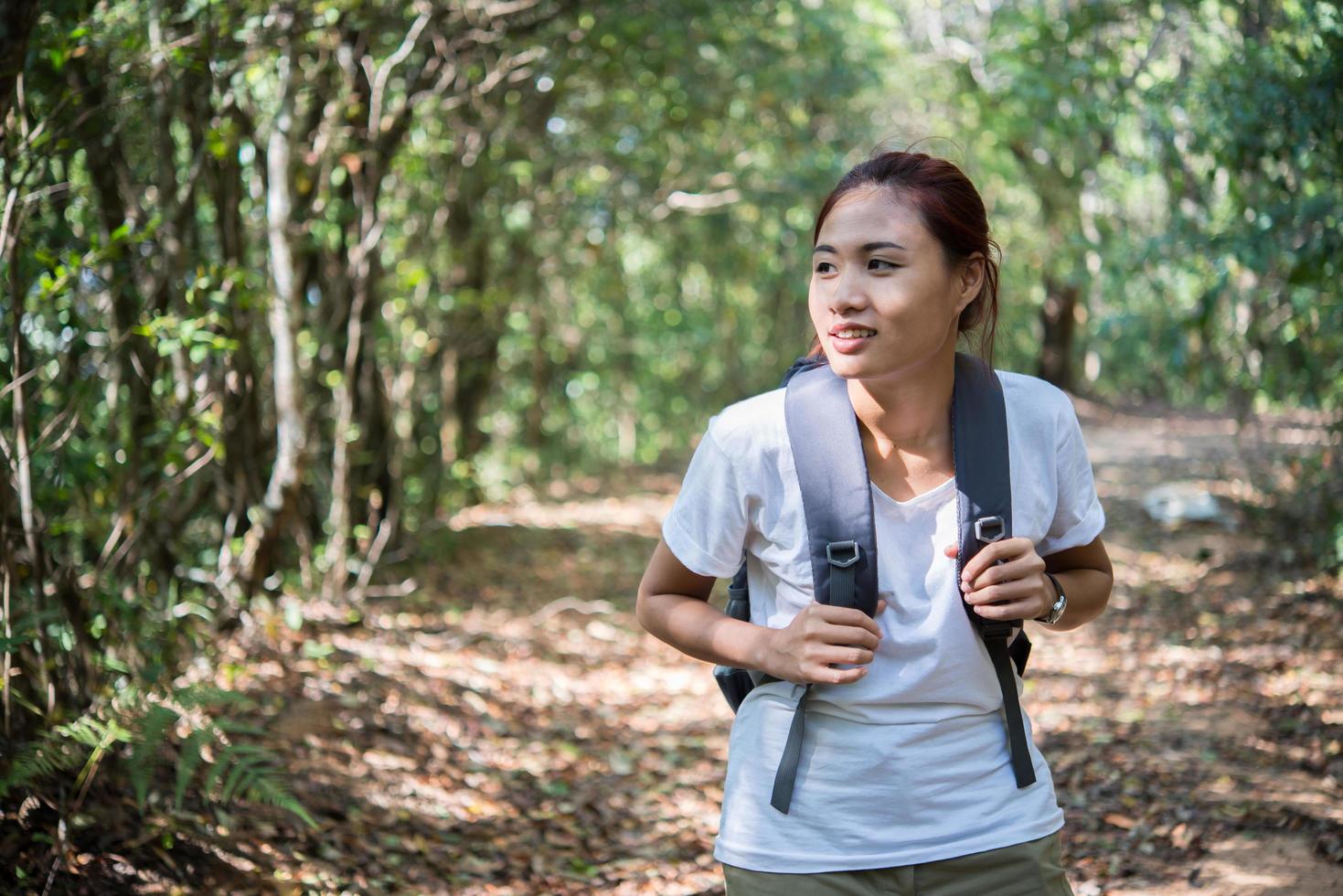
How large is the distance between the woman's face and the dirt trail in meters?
2.81

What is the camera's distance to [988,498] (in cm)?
187

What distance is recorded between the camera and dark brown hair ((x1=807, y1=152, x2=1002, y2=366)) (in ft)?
6.30

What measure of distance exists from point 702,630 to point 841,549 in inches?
11.4

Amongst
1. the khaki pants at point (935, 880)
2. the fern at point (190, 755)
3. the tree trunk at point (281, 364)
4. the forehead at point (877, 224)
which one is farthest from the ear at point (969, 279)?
the tree trunk at point (281, 364)

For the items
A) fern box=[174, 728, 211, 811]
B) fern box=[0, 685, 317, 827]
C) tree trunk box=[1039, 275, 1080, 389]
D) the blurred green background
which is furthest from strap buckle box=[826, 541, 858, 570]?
tree trunk box=[1039, 275, 1080, 389]

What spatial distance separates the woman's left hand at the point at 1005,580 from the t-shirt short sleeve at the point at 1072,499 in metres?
0.21

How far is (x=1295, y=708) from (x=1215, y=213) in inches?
141

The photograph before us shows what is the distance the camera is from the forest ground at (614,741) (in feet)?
13.2

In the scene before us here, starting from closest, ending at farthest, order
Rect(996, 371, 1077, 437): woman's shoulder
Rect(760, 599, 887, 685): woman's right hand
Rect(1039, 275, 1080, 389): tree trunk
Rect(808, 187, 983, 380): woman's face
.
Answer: Rect(760, 599, 887, 685): woman's right hand
Rect(808, 187, 983, 380): woman's face
Rect(996, 371, 1077, 437): woman's shoulder
Rect(1039, 275, 1080, 389): tree trunk

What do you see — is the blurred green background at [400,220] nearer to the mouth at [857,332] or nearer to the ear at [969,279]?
the ear at [969,279]

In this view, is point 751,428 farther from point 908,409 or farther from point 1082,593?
point 1082,593

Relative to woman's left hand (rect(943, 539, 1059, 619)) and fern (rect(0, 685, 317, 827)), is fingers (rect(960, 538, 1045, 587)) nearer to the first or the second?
woman's left hand (rect(943, 539, 1059, 619))

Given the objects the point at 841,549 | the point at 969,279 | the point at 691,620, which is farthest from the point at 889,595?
the point at 969,279

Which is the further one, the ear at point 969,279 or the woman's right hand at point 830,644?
the ear at point 969,279
